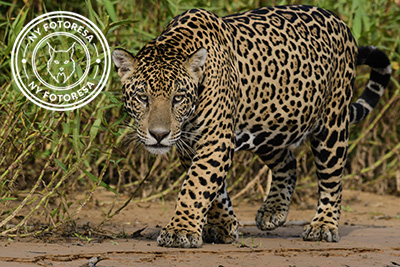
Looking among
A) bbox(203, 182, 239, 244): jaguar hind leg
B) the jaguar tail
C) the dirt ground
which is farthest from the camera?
the jaguar tail

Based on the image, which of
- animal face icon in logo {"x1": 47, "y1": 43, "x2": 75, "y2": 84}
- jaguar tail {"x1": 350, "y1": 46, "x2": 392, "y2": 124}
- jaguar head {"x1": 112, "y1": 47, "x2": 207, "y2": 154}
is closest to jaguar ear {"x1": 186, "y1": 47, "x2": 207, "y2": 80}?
jaguar head {"x1": 112, "y1": 47, "x2": 207, "y2": 154}

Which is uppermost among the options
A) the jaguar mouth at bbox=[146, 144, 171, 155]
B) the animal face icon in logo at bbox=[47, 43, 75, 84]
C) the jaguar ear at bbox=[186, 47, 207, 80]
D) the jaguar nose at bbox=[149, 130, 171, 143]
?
the jaguar ear at bbox=[186, 47, 207, 80]

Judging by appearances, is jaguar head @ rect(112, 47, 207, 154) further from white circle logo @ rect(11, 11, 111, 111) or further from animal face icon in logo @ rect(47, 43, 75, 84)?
animal face icon in logo @ rect(47, 43, 75, 84)

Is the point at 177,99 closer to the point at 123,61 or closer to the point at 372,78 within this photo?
the point at 123,61

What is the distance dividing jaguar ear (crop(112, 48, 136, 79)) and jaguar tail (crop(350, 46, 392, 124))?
275 cm

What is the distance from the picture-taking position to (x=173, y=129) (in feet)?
17.8

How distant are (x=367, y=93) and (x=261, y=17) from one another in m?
1.67

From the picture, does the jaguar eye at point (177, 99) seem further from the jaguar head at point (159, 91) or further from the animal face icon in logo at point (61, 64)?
the animal face icon in logo at point (61, 64)

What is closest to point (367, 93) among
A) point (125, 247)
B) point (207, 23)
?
point (207, 23)

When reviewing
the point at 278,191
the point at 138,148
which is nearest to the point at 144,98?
the point at 278,191

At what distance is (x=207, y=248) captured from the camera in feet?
18.9

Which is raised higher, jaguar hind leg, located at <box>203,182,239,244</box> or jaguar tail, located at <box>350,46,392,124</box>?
jaguar tail, located at <box>350,46,392,124</box>

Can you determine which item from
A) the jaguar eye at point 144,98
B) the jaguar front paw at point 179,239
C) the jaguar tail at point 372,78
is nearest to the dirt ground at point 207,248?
the jaguar front paw at point 179,239

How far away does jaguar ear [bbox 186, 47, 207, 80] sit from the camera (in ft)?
18.6
